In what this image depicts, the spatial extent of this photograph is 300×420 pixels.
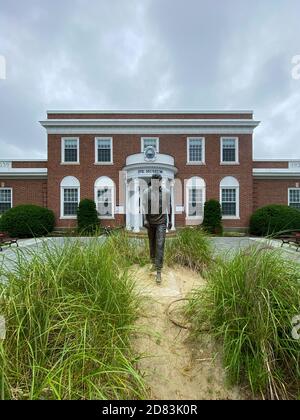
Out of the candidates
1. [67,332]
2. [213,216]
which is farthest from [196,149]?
[67,332]

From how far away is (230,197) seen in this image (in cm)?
1912

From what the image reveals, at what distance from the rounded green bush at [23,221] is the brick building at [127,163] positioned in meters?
2.07

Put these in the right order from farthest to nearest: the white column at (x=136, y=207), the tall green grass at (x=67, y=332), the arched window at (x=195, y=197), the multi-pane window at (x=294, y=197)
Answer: the multi-pane window at (x=294, y=197), the arched window at (x=195, y=197), the white column at (x=136, y=207), the tall green grass at (x=67, y=332)

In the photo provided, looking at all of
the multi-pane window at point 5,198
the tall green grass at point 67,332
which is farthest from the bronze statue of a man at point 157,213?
the multi-pane window at point 5,198

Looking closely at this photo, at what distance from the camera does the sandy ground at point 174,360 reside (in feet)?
6.93

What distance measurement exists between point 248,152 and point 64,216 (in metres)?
15.5

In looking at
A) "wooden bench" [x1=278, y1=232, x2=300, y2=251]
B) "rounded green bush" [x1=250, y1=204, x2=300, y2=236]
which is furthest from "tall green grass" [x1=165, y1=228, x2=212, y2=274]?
"rounded green bush" [x1=250, y1=204, x2=300, y2=236]

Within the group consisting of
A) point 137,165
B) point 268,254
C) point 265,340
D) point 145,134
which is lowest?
point 265,340

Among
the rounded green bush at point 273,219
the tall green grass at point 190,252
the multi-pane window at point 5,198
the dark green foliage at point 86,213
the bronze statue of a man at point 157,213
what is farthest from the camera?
the multi-pane window at point 5,198

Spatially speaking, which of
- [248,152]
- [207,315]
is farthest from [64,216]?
[207,315]

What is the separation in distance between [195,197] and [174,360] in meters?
16.8

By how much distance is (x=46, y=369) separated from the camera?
5.87ft

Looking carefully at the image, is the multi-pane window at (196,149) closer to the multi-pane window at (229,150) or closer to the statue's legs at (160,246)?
the multi-pane window at (229,150)
